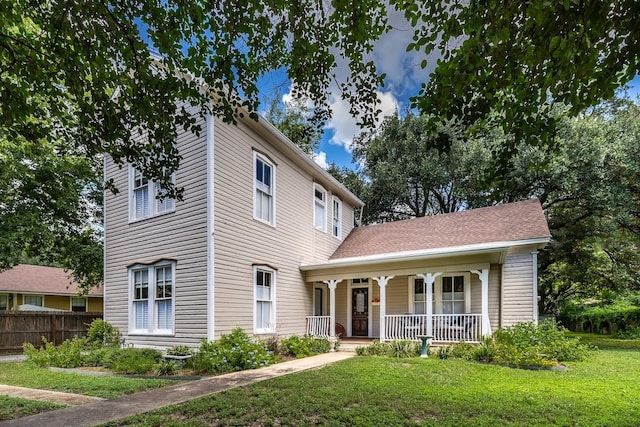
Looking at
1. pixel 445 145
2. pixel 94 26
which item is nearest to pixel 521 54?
pixel 445 145

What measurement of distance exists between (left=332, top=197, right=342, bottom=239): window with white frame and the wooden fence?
10212 mm

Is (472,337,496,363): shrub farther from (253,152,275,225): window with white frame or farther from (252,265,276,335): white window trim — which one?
(253,152,275,225): window with white frame

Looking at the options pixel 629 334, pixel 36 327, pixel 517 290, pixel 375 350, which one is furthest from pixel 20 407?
pixel 629 334

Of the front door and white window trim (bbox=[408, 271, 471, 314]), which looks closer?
white window trim (bbox=[408, 271, 471, 314])

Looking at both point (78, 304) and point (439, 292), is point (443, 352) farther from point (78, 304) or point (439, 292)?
point (78, 304)

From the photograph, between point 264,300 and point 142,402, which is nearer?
point 142,402

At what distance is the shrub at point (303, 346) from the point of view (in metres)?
11.1

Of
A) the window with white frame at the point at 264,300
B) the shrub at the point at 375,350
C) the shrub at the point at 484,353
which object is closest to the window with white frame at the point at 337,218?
the window with white frame at the point at 264,300

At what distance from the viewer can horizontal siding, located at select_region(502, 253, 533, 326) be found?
1180cm

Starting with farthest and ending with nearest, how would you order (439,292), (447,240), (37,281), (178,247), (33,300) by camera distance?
(37,281) → (33,300) → (447,240) → (439,292) → (178,247)

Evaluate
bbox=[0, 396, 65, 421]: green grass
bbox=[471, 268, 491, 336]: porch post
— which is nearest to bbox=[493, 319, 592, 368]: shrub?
bbox=[471, 268, 491, 336]: porch post

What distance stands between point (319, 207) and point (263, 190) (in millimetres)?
4072

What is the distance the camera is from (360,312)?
15.4m

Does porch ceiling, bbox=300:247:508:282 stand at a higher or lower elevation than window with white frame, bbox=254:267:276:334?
higher
